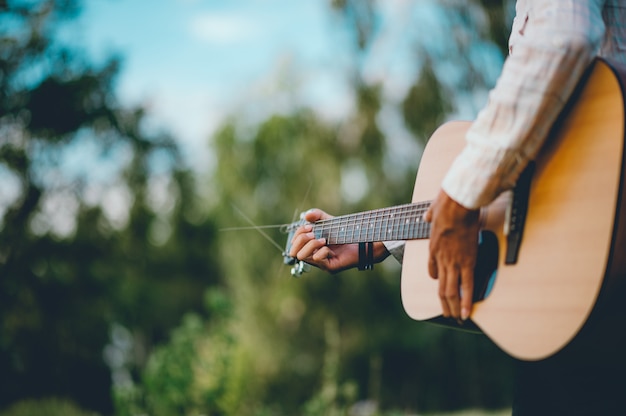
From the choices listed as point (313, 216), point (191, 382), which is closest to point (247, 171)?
point (191, 382)

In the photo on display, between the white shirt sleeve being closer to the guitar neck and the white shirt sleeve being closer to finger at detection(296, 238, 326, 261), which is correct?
the guitar neck

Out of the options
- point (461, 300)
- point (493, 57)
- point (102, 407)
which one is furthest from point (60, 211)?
Result: point (461, 300)

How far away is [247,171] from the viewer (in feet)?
33.6

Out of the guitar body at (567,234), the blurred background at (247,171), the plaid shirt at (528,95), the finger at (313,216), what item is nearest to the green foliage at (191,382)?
the blurred background at (247,171)

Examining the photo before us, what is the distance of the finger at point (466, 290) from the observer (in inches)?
47.6

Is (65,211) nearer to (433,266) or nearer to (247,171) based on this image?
(247,171)

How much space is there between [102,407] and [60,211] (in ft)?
9.45

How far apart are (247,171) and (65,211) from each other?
3.23 metres

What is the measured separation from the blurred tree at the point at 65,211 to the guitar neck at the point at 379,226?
6471 millimetres

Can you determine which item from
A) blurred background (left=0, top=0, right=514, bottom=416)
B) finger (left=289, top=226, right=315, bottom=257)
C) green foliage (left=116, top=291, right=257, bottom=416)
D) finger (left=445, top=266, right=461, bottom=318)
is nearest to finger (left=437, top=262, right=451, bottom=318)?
finger (left=445, top=266, right=461, bottom=318)

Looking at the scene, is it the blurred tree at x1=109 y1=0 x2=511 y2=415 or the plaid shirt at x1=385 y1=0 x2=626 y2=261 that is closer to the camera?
the plaid shirt at x1=385 y1=0 x2=626 y2=261

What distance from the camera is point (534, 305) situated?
110 centimetres

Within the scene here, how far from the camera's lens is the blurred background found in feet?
23.8

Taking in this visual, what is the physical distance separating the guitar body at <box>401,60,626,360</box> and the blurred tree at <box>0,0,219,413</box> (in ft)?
23.2
